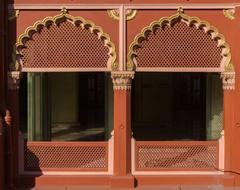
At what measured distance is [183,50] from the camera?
8.90 m

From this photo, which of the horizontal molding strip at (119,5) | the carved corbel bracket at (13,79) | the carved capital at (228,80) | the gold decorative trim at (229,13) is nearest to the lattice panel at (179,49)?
the carved capital at (228,80)

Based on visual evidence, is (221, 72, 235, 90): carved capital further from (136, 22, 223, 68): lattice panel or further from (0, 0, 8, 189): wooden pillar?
(0, 0, 8, 189): wooden pillar

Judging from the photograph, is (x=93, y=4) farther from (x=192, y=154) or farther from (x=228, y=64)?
(x=192, y=154)

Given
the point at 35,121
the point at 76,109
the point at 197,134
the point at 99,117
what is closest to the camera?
the point at 35,121

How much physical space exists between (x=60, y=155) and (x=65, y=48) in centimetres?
177

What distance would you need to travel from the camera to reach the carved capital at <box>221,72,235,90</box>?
29.1 feet

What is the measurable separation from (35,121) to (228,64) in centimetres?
467

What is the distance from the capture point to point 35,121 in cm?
1166

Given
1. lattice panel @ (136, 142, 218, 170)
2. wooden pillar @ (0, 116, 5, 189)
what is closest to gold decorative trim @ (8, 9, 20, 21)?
wooden pillar @ (0, 116, 5, 189)

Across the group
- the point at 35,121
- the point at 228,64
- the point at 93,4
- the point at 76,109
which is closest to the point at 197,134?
the point at 76,109

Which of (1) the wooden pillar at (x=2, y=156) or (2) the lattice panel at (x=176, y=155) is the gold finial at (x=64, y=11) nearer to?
(1) the wooden pillar at (x=2, y=156)

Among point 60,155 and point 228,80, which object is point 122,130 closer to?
point 60,155

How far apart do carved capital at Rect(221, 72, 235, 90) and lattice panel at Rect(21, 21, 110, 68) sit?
6.36ft

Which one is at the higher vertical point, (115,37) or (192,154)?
Result: (115,37)
